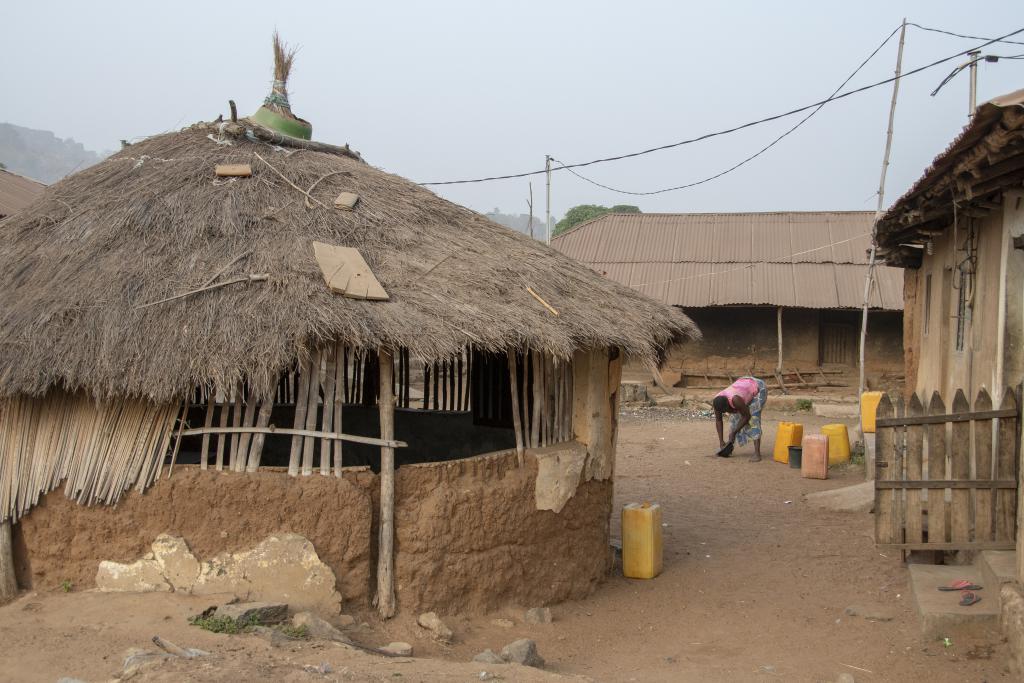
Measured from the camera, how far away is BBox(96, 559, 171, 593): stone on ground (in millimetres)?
5855

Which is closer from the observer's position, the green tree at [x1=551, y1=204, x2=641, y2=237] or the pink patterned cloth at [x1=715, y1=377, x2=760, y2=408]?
the pink patterned cloth at [x1=715, y1=377, x2=760, y2=408]

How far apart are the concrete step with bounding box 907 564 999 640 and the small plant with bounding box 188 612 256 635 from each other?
13.8 feet

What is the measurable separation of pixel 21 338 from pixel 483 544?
3401 millimetres

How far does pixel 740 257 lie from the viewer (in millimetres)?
21859

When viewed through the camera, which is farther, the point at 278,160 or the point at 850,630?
the point at 278,160

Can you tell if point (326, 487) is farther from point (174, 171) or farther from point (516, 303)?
point (174, 171)

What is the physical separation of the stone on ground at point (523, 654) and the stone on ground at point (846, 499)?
561 centimetres

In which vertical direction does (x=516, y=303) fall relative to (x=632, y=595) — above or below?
above

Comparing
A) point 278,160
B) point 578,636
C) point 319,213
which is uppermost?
point 278,160

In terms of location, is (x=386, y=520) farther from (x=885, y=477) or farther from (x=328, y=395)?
(x=885, y=477)

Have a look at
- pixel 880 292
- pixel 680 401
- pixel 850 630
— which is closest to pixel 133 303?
pixel 850 630

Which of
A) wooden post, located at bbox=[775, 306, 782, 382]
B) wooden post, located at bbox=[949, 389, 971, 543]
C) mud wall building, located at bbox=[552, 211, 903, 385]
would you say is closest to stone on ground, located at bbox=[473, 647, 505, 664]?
wooden post, located at bbox=[949, 389, 971, 543]

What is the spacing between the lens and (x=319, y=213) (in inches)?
278

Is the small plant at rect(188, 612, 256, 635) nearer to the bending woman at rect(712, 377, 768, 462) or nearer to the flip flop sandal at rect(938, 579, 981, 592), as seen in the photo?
the flip flop sandal at rect(938, 579, 981, 592)
